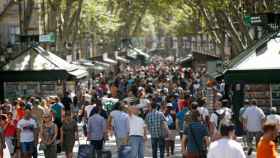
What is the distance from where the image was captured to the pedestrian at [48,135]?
1730cm

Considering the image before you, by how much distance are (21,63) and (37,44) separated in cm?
240

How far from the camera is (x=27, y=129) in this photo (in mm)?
17688

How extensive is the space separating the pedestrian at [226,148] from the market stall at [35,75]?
20279 millimetres

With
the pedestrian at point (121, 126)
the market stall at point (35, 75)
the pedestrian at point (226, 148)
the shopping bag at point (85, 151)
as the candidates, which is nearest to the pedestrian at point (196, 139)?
the shopping bag at point (85, 151)

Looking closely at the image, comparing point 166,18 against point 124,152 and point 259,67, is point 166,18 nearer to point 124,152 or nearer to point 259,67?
point 259,67

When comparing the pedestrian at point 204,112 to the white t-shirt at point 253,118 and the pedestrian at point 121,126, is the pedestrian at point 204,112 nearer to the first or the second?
the white t-shirt at point 253,118

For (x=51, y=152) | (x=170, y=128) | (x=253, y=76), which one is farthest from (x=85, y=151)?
(x=253, y=76)

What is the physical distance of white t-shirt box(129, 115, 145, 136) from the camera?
1659cm

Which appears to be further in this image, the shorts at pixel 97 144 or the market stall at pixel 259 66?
the market stall at pixel 259 66

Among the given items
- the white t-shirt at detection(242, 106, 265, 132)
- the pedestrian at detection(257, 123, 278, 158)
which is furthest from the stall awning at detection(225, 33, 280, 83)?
the pedestrian at detection(257, 123, 278, 158)

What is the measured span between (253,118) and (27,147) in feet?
17.5

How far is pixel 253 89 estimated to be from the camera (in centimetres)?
2627

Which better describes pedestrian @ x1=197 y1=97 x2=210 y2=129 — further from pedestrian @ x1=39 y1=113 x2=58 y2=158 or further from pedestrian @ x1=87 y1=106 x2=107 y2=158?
pedestrian @ x1=39 y1=113 x2=58 y2=158

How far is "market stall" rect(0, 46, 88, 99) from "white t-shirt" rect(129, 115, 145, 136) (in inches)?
548
